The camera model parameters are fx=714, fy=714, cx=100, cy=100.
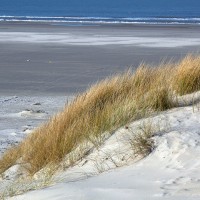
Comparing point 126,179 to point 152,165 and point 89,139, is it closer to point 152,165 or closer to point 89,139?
point 152,165

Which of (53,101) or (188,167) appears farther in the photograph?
→ (53,101)

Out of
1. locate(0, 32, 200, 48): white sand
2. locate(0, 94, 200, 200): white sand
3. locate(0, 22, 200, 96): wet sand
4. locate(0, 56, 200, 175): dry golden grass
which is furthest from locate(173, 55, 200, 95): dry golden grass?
locate(0, 32, 200, 48): white sand

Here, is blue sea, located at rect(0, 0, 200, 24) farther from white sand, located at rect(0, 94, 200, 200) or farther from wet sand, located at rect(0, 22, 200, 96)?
white sand, located at rect(0, 94, 200, 200)

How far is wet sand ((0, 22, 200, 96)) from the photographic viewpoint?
15.3m

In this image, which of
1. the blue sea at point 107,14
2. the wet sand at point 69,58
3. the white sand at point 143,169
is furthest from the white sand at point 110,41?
the blue sea at point 107,14

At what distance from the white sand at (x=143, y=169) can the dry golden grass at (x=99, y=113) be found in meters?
0.30

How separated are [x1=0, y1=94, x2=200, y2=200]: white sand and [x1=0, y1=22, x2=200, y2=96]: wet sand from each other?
777 cm

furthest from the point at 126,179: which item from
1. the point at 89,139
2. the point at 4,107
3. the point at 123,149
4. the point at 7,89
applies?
the point at 7,89

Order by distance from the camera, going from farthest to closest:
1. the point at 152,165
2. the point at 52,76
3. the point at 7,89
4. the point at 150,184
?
the point at 52,76
the point at 7,89
the point at 152,165
the point at 150,184

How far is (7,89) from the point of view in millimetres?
14688

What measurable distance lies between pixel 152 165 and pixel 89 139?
45.7 inches

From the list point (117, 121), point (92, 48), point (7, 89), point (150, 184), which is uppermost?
point (92, 48)

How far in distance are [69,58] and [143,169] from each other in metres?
15.7

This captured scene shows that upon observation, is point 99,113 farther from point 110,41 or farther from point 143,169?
point 110,41
